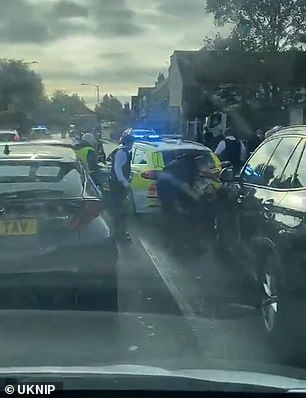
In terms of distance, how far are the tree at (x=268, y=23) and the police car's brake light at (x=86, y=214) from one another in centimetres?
2871

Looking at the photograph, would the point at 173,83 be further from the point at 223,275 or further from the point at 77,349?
the point at 77,349

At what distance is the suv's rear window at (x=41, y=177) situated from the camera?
725 cm

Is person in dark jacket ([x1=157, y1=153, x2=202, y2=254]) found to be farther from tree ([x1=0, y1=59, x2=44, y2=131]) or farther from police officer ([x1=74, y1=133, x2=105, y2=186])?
tree ([x1=0, y1=59, x2=44, y2=131])

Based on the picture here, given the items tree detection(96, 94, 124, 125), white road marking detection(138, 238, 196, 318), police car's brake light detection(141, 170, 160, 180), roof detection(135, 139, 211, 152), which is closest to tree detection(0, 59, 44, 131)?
tree detection(96, 94, 124, 125)

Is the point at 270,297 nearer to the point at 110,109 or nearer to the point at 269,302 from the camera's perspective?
the point at 269,302

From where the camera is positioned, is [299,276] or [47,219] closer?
[299,276]

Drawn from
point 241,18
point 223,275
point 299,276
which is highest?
point 241,18

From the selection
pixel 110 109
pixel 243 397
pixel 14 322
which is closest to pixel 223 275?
pixel 14 322

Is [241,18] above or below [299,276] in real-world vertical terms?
above

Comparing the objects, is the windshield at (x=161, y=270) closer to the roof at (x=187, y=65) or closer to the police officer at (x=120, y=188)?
the police officer at (x=120, y=188)

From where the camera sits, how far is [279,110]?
38625mm

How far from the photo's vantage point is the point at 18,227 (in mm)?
6941

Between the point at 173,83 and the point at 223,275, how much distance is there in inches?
2177

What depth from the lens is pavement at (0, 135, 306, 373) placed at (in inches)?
185
